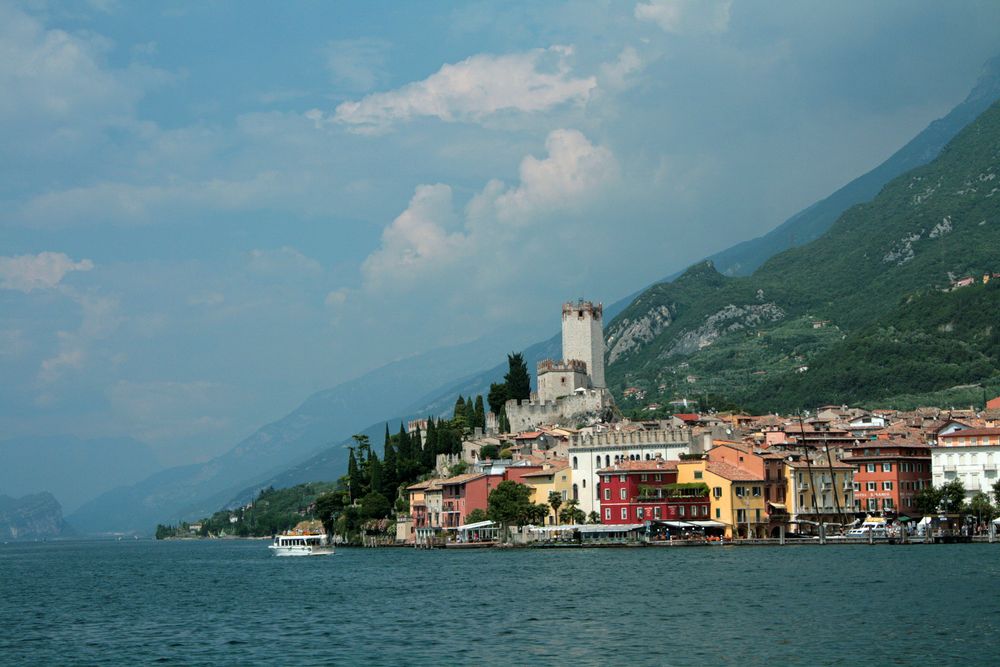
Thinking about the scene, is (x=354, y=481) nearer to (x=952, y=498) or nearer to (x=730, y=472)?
(x=730, y=472)

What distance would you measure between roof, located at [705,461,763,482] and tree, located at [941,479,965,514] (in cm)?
1428

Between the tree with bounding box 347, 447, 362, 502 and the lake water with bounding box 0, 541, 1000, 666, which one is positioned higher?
the tree with bounding box 347, 447, 362, 502

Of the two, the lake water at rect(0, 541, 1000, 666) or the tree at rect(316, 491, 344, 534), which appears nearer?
the lake water at rect(0, 541, 1000, 666)

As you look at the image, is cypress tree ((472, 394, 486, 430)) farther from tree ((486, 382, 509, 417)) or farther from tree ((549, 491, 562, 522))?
tree ((549, 491, 562, 522))

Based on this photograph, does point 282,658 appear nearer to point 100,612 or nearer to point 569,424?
point 100,612

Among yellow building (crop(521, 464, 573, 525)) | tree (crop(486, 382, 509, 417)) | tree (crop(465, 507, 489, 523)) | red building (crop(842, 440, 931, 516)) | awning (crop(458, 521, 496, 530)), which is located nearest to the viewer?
red building (crop(842, 440, 931, 516))

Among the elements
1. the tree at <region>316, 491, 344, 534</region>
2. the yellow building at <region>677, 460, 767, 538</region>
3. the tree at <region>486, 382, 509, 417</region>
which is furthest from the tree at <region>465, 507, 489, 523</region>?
the tree at <region>316, 491, 344, 534</region>

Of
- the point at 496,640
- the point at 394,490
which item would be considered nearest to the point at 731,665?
the point at 496,640

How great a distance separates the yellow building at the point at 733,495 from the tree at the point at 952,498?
1383 centimetres

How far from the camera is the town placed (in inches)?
4139

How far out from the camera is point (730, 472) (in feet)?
345

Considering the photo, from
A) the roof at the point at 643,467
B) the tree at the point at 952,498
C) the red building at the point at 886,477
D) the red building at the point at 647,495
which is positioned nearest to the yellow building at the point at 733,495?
the red building at the point at 647,495

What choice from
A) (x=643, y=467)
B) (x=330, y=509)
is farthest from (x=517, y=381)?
(x=643, y=467)

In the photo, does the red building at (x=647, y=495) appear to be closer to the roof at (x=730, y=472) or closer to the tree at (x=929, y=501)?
the roof at (x=730, y=472)
